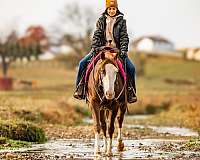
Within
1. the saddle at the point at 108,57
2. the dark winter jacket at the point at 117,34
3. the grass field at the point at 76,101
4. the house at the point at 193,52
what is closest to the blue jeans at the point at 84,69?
the saddle at the point at 108,57

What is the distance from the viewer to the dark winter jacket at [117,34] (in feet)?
54.2

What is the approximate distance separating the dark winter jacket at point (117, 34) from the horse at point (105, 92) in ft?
2.56

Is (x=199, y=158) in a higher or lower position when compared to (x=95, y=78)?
lower

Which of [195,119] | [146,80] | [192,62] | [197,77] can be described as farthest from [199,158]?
[192,62]

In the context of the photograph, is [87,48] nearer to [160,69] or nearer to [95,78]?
[160,69]

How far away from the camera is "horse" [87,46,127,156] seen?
15.2 m

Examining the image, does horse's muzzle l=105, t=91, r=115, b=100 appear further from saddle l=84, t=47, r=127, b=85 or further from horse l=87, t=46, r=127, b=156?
saddle l=84, t=47, r=127, b=85

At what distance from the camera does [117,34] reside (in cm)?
1669

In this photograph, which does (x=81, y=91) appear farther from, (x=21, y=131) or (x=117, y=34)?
(x=21, y=131)

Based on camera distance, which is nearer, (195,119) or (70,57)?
(195,119)

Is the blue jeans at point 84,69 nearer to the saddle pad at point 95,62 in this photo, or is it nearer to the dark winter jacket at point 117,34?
the saddle pad at point 95,62

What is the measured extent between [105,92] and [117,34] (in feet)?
7.18

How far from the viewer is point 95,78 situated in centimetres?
1576

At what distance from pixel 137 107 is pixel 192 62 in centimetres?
7295
